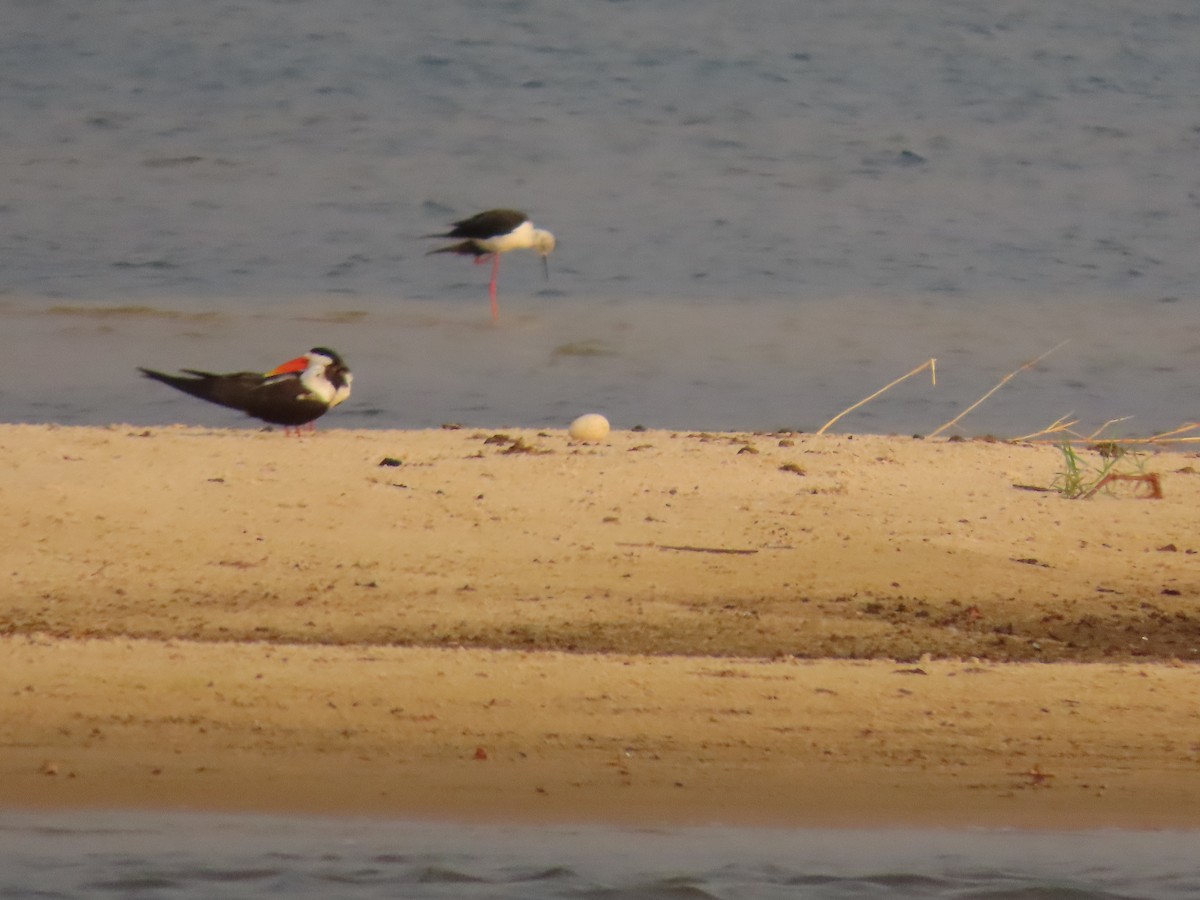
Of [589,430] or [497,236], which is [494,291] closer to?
[497,236]

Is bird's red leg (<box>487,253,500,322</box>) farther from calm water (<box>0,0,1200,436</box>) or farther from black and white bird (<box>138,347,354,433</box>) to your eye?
black and white bird (<box>138,347,354,433</box>)

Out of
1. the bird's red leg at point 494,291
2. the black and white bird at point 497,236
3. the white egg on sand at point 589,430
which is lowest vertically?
the bird's red leg at point 494,291

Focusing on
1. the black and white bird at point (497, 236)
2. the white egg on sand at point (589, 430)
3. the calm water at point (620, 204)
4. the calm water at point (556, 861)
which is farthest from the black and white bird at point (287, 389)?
the black and white bird at point (497, 236)

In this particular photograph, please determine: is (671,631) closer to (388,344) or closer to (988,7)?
(388,344)

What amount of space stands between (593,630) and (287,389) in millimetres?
2387

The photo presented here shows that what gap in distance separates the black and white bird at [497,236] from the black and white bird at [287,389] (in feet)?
15.3

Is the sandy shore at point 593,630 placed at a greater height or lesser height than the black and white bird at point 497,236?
greater

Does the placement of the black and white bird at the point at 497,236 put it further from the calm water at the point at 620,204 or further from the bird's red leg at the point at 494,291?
the calm water at the point at 620,204

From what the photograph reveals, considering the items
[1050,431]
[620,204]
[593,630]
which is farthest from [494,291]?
[593,630]

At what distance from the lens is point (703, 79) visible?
59.4ft

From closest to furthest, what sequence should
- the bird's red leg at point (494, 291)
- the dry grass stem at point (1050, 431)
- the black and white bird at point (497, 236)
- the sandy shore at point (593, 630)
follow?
the sandy shore at point (593, 630), the dry grass stem at point (1050, 431), the bird's red leg at point (494, 291), the black and white bird at point (497, 236)

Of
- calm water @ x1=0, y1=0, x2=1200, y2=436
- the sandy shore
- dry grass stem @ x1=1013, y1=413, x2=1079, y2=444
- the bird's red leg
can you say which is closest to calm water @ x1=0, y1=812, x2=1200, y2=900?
the sandy shore

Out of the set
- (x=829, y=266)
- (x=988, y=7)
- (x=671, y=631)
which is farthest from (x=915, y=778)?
(x=988, y=7)

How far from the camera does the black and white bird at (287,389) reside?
7.35m
